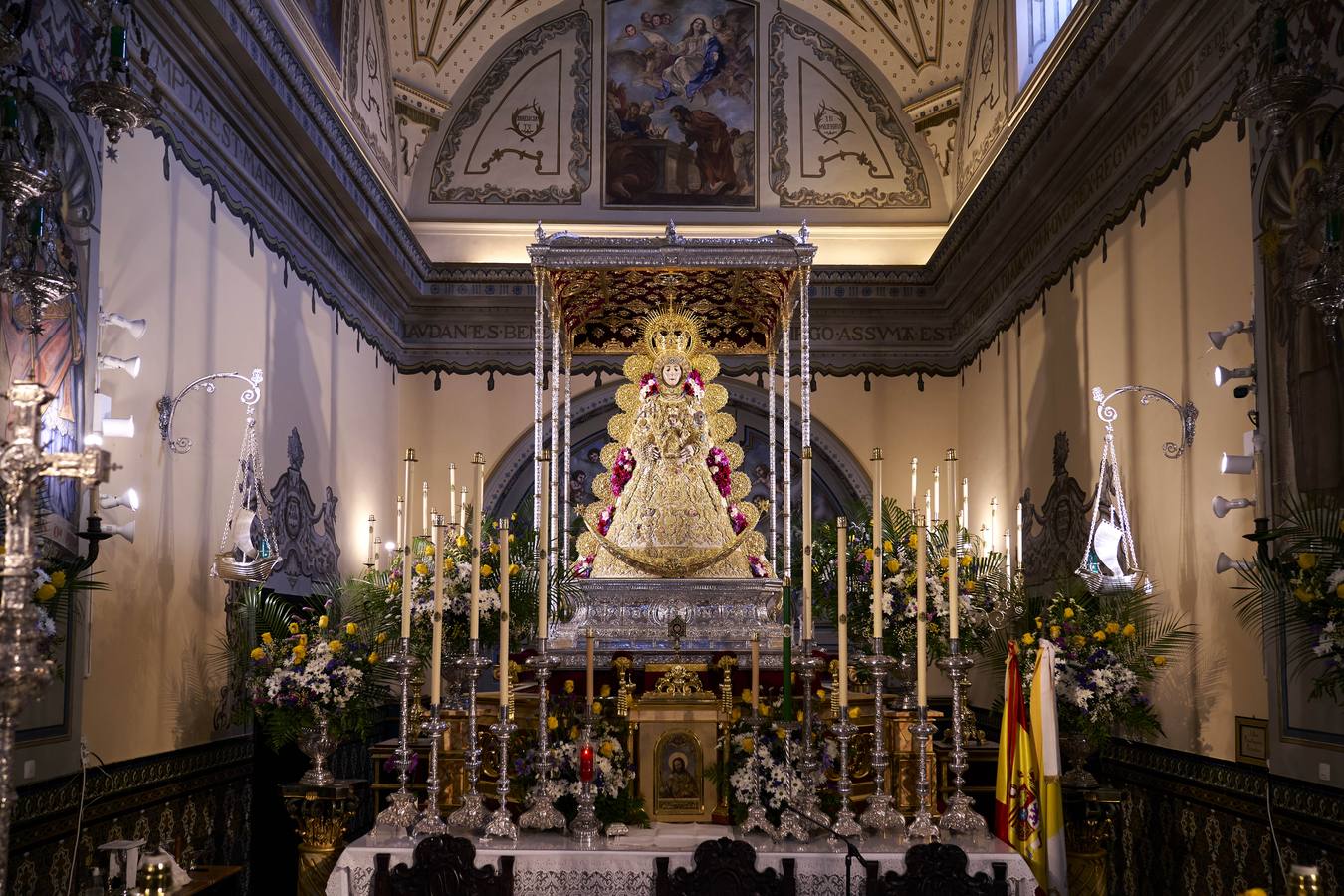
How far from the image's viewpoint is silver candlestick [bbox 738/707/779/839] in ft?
18.1

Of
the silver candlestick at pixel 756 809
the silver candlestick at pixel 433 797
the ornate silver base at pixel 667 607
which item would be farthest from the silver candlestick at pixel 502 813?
the ornate silver base at pixel 667 607

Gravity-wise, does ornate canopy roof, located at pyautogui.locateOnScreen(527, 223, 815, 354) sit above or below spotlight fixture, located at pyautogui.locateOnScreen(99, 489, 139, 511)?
above

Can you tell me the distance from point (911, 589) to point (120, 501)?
5.00 meters

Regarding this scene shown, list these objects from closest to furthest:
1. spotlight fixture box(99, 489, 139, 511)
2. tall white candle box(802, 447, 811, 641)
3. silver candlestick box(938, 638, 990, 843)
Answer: silver candlestick box(938, 638, 990, 843)
tall white candle box(802, 447, 811, 641)
spotlight fixture box(99, 489, 139, 511)

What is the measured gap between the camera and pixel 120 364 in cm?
726

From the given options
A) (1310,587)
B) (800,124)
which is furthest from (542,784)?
(800,124)

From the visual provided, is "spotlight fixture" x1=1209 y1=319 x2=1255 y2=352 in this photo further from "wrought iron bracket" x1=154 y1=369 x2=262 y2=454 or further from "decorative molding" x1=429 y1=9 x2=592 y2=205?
"decorative molding" x1=429 y1=9 x2=592 y2=205

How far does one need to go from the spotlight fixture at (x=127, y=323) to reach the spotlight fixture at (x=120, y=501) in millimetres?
939

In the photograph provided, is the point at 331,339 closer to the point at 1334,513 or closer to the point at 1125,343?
the point at 1125,343

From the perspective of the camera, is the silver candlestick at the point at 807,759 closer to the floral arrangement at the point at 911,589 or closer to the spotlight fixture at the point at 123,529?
the floral arrangement at the point at 911,589

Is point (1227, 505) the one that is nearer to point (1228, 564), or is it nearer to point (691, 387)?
point (1228, 564)

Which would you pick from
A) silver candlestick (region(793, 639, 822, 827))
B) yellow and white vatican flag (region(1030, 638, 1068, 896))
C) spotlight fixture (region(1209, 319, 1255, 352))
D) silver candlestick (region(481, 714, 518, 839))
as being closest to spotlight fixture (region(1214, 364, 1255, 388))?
spotlight fixture (region(1209, 319, 1255, 352))

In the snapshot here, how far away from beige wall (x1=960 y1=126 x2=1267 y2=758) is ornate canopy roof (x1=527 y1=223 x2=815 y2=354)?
237cm

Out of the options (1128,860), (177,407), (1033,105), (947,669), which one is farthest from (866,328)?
(947,669)
